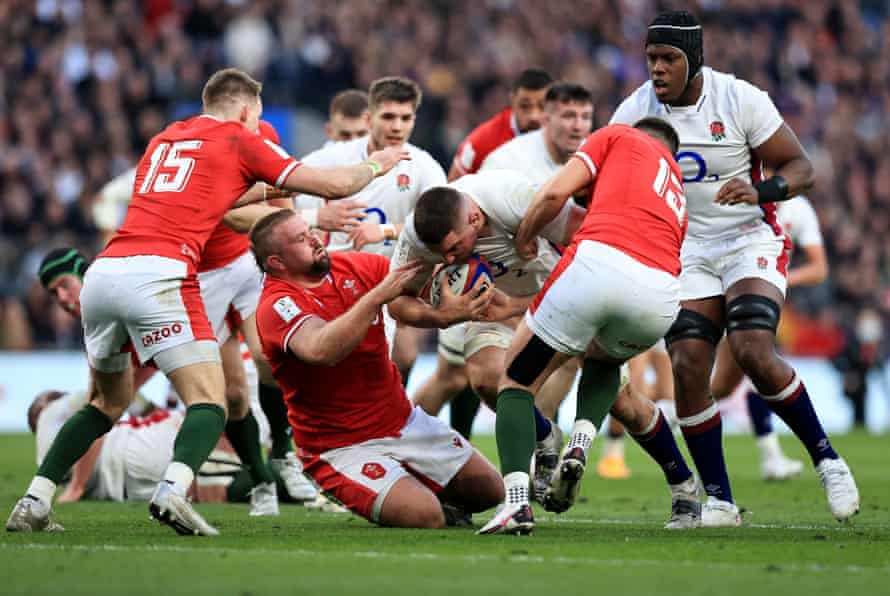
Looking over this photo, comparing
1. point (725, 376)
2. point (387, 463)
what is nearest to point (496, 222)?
point (387, 463)

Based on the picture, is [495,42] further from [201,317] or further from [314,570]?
[314,570]

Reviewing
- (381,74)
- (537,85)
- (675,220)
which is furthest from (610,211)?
(381,74)

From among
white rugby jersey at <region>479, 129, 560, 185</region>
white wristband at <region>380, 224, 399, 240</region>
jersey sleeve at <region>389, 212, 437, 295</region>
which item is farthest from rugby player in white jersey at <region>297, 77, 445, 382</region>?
jersey sleeve at <region>389, 212, 437, 295</region>

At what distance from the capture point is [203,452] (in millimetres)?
7188

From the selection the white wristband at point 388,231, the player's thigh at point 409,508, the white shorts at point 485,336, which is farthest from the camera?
the white wristband at point 388,231

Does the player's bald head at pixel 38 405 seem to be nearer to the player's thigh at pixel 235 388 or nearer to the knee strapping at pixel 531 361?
the player's thigh at pixel 235 388

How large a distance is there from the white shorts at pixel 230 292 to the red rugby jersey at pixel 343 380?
1.82 meters

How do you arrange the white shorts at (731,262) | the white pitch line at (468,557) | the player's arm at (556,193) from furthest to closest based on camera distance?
1. the white shorts at (731,262)
2. the player's arm at (556,193)
3. the white pitch line at (468,557)

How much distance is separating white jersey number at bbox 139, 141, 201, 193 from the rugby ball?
130cm

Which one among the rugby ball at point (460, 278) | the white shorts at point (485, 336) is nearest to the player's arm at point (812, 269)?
the white shorts at point (485, 336)

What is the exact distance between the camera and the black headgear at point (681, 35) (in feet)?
27.1

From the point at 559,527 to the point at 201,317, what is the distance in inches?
84.6

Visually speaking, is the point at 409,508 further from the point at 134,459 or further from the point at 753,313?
the point at 134,459

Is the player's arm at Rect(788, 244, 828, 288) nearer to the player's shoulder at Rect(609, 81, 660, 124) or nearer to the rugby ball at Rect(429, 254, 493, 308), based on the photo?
the player's shoulder at Rect(609, 81, 660, 124)
